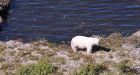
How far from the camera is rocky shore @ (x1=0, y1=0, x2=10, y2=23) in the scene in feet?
97.0

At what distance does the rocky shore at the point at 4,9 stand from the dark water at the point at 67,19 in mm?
395

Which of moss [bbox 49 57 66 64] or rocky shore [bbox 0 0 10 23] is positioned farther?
rocky shore [bbox 0 0 10 23]

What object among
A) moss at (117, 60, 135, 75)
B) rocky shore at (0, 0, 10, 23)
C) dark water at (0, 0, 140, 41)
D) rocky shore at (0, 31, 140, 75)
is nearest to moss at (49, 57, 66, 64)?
rocky shore at (0, 31, 140, 75)

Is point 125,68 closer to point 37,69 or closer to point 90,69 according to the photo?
point 90,69

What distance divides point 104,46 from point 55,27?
18.9ft

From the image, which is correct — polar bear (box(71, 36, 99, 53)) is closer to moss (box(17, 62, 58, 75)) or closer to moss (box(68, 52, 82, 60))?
moss (box(68, 52, 82, 60))

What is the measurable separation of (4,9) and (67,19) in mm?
5838

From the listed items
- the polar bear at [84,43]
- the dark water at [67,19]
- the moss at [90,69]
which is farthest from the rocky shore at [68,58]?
the dark water at [67,19]

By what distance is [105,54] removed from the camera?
21.0m

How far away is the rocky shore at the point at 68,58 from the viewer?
19.1 m

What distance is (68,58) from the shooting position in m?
20.7

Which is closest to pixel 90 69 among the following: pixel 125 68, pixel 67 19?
pixel 125 68

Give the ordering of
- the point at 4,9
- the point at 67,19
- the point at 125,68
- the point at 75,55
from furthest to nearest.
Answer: the point at 4,9 → the point at 67,19 → the point at 75,55 → the point at 125,68

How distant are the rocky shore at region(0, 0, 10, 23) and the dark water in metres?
0.39
